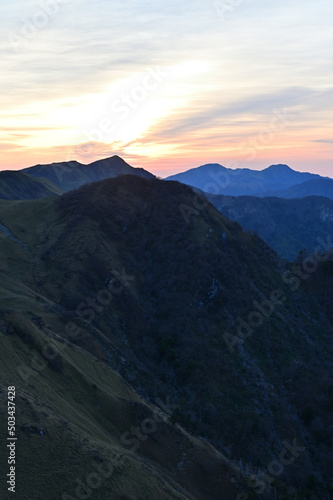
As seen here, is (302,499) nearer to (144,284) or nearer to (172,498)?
(172,498)

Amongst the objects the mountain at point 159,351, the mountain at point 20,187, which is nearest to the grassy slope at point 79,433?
the mountain at point 159,351

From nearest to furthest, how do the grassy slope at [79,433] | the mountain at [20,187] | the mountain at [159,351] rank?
the grassy slope at [79,433], the mountain at [159,351], the mountain at [20,187]

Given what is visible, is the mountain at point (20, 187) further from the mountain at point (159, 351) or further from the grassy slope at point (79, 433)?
the grassy slope at point (79, 433)

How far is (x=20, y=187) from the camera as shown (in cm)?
15775

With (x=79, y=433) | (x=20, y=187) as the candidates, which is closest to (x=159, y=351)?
(x=79, y=433)

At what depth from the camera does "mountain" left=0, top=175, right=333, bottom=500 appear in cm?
3020

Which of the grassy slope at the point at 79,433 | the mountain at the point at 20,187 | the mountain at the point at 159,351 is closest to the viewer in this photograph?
the grassy slope at the point at 79,433

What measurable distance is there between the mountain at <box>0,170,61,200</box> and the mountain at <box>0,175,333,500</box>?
227 ft

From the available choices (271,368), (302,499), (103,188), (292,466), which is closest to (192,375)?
(271,368)

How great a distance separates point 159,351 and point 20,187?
121m

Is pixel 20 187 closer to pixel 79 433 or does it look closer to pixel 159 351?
pixel 159 351

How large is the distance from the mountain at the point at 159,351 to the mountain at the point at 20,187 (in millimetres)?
69185

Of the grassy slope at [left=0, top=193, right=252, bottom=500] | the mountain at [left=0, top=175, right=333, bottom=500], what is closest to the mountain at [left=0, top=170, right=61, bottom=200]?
the mountain at [left=0, top=175, right=333, bottom=500]

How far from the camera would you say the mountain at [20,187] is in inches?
5920
